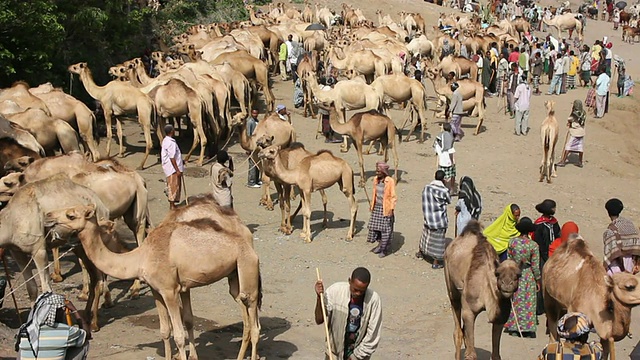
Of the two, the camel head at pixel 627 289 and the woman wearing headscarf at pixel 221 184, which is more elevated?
the camel head at pixel 627 289

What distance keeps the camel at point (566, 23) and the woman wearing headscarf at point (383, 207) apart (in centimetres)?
3084

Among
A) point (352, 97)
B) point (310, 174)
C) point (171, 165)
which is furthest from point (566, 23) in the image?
point (171, 165)

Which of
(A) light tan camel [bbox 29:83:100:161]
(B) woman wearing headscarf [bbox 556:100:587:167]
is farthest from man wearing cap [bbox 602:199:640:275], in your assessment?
(A) light tan camel [bbox 29:83:100:161]

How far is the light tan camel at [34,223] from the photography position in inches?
362

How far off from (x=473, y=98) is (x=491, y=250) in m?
14.1

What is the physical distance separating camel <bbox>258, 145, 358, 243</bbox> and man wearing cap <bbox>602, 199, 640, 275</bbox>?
4762mm

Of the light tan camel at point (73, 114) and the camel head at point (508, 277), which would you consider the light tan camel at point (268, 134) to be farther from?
the camel head at point (508, 277)

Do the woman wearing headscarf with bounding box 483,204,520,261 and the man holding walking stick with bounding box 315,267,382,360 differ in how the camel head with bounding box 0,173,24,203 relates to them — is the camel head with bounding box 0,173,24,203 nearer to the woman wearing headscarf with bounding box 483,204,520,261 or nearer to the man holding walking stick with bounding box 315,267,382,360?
the man holding walking stick with bounding box 315,267,382,360

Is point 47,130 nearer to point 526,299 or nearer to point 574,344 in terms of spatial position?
point 526,299

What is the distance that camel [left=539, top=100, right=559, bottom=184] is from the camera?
683 inches

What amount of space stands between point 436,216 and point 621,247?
3.21m

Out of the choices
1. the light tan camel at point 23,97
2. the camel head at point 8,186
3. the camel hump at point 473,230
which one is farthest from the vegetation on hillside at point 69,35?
the camel hump at point 473,230

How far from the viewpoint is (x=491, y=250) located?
8.60m

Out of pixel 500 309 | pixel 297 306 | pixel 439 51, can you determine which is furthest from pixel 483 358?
pixel 439 51
